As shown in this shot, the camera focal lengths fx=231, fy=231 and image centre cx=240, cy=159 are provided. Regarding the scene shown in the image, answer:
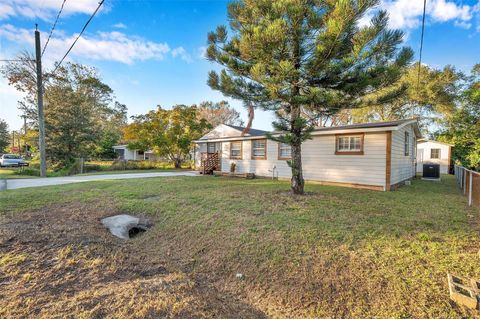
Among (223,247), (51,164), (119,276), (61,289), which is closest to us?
(61,289)

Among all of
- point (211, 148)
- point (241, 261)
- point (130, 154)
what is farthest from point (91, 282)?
point (130, 154)

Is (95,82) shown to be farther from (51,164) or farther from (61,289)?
(61,289)

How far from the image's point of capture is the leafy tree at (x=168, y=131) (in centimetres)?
2042

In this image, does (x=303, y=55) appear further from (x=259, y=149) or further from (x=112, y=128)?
(x=112, y=128)

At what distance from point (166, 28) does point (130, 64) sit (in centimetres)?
334

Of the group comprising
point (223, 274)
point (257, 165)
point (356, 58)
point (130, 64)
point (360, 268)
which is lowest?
point (223, 274)

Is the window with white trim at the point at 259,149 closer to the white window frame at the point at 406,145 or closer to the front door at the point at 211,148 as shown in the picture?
the front door at the point at 211,148

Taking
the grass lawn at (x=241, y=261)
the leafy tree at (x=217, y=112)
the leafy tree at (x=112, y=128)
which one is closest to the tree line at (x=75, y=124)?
the leafy tree at (x=112, y=128)

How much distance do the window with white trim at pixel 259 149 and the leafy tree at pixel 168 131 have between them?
359 inches

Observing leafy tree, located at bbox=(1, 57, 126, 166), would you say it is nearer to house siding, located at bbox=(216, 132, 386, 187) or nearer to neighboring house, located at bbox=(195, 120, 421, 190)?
neighboring house, located at bbox=(195, 120, 421, 190)

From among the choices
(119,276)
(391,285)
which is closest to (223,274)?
(119,276)

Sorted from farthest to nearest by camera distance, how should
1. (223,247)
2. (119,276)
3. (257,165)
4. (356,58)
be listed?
1. (257,165)
2. (356,58)
3. (223,247)
4. (119,276)

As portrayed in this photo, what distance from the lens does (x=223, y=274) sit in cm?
323

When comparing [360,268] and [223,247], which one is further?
[223,247]
